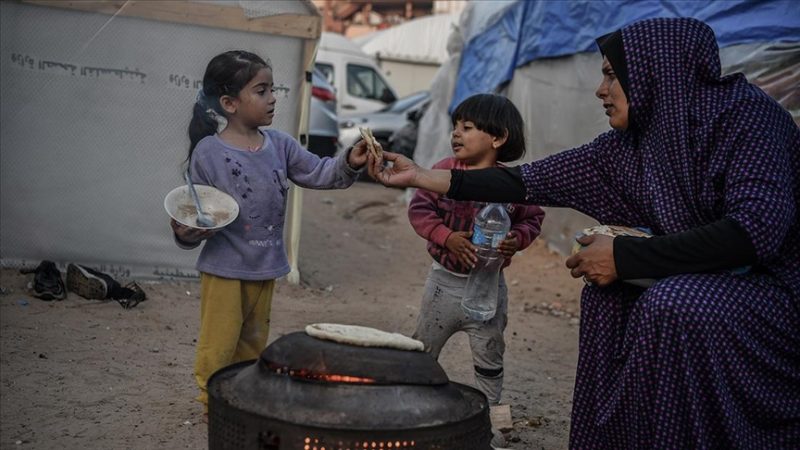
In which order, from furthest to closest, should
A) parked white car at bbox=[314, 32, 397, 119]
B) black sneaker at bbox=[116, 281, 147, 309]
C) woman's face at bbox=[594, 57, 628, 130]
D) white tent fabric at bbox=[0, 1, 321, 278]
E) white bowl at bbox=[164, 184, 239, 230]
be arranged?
parked white car at bbox=[314, 32, 397, 119], white tent fabric at bbox=[0, 1, 321, 278], black sneaker at bbox=[116, 281, 147, 309], white bowl at bbox=[164, 184, 239, 230], woman's face at bbox=[594, 57, 628, 130]

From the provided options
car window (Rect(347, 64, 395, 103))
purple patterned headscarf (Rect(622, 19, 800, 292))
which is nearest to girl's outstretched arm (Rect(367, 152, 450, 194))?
purple patterned headscarf (Rect(622, 19, 800, 292))

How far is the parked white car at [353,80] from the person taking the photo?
56.7 ft

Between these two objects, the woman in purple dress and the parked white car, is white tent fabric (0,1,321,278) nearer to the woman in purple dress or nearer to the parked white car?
the woman in purple dress

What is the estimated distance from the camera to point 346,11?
34.4m

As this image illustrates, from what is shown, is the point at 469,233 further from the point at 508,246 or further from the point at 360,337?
the point at 360,337

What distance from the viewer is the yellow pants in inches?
151

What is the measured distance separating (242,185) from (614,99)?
58.5 inches

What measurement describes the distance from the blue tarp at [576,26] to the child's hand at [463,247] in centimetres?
284

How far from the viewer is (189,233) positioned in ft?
11.7

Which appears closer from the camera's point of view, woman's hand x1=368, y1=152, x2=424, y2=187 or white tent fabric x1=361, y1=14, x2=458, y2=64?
woman's hand x1=368, y1=152, x2=424, y2=187

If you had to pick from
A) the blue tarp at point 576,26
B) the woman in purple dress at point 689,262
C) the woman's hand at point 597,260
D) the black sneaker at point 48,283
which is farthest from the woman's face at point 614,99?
the black sneaker at point 48,283

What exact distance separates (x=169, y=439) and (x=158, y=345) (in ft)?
4.76

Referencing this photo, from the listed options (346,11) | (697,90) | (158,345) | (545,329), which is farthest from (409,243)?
(346,11)

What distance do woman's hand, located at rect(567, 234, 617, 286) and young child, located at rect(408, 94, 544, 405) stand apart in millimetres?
727
